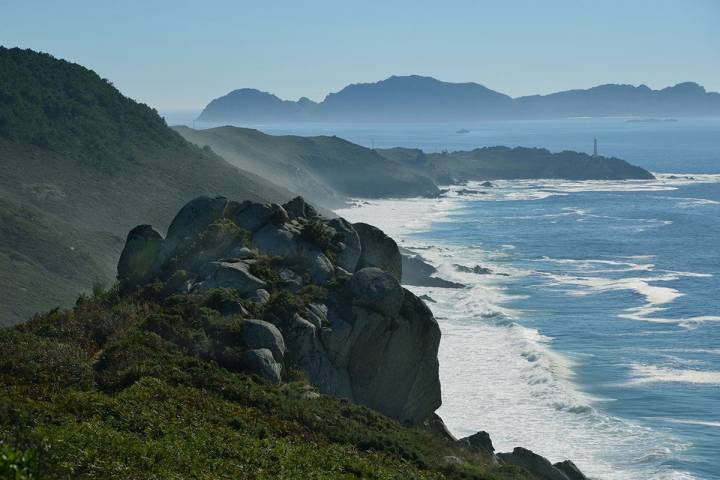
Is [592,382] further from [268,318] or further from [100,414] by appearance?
[100,414]

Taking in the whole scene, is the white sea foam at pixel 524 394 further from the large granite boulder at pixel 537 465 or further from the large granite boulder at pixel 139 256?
the large granite boulder at pixel 139 256

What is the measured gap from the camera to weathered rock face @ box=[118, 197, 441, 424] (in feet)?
84.5

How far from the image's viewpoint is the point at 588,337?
46.7 metres

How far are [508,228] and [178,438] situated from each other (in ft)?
257

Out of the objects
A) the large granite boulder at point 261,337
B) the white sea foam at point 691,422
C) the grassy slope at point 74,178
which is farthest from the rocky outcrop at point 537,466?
the grassy slope at point 74,178

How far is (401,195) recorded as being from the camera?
137 m

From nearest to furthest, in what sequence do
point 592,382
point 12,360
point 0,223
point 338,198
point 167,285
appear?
1. point 12,360
2. point 167,285
3. point 592,382
4. point 0,223
5. point 338,198

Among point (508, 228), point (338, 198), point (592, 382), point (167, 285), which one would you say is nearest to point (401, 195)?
point (338, 198)

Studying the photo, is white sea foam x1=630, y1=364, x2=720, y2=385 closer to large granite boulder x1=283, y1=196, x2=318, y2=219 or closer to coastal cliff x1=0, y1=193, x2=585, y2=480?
coastal cliff x1=0, y1=193, x2=585, y2=480

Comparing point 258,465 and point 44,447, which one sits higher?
point 44,447

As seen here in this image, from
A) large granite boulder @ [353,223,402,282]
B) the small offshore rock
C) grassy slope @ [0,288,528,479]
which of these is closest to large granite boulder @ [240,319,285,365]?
grassy slope @ [0,288,528,479]

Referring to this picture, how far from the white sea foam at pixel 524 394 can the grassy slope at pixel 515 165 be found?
331ft

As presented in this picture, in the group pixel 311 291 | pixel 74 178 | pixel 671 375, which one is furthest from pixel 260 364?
pixel 74 178

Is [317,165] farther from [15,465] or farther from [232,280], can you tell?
[15,465]
